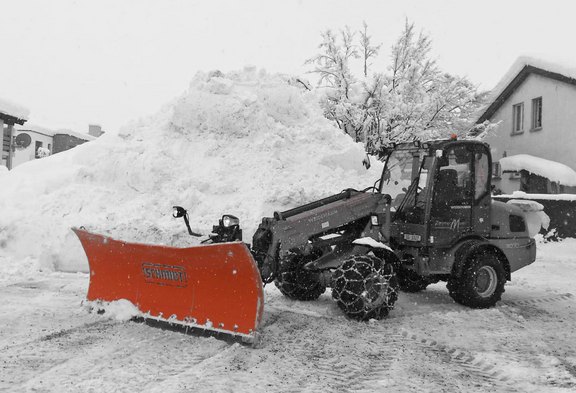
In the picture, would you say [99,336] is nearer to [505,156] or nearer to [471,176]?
[471,176]

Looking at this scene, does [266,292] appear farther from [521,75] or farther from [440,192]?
[521,75]

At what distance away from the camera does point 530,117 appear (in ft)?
68.9

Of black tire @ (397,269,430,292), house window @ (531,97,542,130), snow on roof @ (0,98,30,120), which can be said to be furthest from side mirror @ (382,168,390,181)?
snow on roof @ (0,98,30,120)

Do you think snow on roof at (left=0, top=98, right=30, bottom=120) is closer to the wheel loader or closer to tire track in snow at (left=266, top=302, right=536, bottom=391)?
the wheel loader

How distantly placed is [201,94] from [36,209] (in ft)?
14.8

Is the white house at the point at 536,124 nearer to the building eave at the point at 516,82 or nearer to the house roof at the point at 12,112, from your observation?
the building eave at the point at 516,82

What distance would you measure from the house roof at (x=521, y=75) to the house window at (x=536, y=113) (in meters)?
1.02

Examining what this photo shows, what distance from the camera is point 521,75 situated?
2131 centimetres

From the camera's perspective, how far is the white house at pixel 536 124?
19.0 meters

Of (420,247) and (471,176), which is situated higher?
(471,176)

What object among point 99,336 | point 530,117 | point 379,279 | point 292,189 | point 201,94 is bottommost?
point 99,336

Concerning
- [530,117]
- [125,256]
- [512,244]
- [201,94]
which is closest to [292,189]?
[201,94]

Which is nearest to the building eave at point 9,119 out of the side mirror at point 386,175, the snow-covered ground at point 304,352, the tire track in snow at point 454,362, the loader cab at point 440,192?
the snow-covered ground at point 304,352

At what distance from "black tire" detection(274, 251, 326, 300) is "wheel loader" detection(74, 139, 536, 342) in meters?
0.01
